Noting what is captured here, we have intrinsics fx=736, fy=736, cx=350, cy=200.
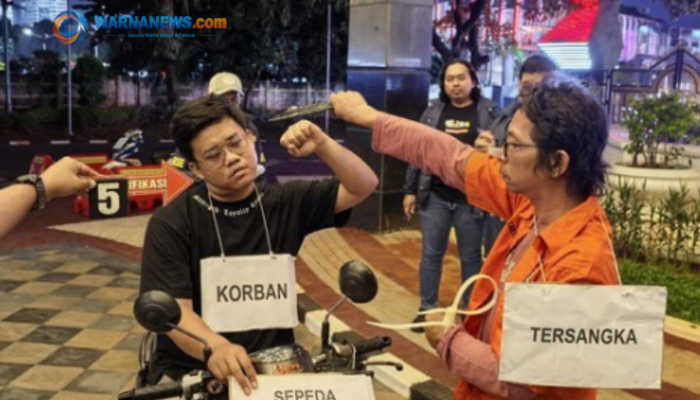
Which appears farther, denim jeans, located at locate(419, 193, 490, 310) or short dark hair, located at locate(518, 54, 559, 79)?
denim jeans, located at locate(419, 193, 490, 310)

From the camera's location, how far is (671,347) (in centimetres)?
499

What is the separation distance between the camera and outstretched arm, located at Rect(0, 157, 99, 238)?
1.98 metres

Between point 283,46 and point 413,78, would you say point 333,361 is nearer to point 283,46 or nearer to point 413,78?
point 413,78

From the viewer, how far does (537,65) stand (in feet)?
15.5

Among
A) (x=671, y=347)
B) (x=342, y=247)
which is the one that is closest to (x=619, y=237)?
(x=671, y=347)

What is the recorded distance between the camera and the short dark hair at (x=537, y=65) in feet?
15.4

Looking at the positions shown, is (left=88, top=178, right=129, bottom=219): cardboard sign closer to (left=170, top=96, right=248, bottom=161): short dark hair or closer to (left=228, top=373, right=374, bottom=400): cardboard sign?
(left=170, top=96, right=248, bottom=161): short dark hair

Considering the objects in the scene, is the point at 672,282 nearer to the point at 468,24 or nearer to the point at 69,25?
the point at 468,24

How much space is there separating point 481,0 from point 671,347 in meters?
14.6

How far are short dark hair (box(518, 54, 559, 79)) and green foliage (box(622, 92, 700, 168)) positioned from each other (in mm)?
3666

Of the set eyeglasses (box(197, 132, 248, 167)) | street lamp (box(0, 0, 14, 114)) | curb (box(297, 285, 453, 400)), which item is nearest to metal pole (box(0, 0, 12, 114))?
street lamp (box(0, 0, 14, 114))

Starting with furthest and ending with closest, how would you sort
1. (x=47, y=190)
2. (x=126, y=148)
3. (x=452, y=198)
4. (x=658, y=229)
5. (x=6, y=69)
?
(x=6, y=69) < (x=126, y=148) < (x=658, y=229) < (x=452, y=198) < (x=47, y=190)

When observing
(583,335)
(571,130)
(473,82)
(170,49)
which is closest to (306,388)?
(583,335)

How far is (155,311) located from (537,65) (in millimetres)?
3502
